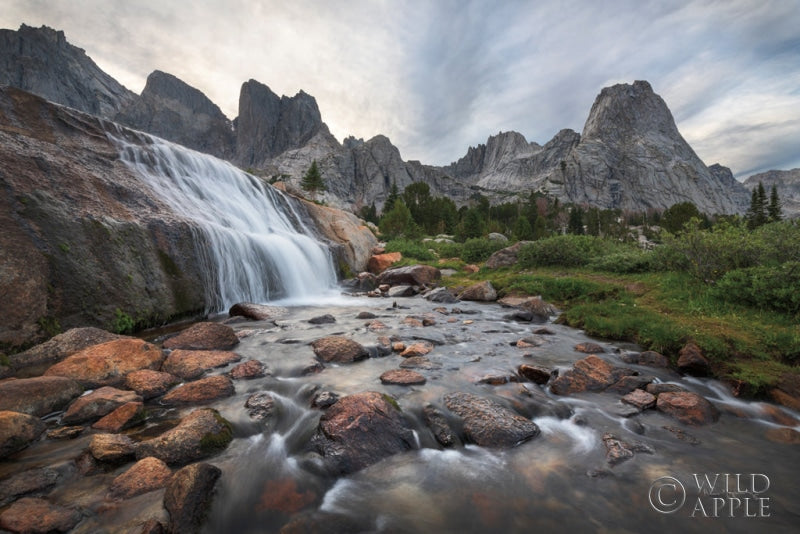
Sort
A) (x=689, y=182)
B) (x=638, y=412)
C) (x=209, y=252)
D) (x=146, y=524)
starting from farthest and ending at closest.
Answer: (x=689, y=182), (x=209, y=252), (x=638, y=412), (x=146, y=524)

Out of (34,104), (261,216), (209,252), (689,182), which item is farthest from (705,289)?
(689,182)

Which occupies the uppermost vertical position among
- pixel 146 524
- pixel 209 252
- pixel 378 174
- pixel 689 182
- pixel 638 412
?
pixel 378 174

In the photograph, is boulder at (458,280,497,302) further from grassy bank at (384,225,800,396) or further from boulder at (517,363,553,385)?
boulder at (517,363,553,385)

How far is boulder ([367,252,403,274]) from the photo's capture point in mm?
24836

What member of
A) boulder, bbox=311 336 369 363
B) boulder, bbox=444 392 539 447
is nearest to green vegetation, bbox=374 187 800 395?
boulder, bbox=444 392 539 447

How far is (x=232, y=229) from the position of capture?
13.7m

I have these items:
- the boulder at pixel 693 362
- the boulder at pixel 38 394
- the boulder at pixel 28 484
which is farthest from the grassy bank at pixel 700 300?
the boulder at pixel 38 394

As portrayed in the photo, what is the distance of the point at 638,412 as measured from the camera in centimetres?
521

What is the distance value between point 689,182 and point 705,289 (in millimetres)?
255009

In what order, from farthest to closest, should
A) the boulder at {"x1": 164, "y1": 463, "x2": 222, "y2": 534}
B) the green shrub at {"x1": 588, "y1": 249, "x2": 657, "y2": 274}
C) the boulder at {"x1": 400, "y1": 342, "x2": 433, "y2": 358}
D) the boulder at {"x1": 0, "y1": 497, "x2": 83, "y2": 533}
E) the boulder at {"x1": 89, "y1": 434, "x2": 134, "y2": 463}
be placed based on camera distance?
the green shrub at {"x1": 588, "y1": 249, "x2": 657, "y2": 274} → the boulder at {"x1": 400, "y1": 342, "x2": 433, "y2": 358} → the boulder at {"x1": 89, "y1": 434, "x2": 134, "y2": 463} → the boulder at {"x1": 164, "y1": 463, "x2": 222, "y2": 534} → the boulder at {"x1": 0, "y1": 497, "x2": 83, "y2": 533}

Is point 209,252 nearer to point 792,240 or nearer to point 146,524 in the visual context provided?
point 146,524

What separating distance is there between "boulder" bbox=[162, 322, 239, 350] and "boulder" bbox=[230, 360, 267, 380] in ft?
4.41

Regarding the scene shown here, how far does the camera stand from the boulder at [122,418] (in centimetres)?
425

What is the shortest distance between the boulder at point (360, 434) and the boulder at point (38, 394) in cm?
378
